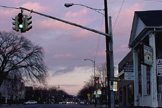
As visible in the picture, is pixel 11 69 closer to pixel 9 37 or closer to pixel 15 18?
pixel 9 37

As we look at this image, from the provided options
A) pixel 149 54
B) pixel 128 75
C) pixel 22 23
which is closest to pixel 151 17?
pixel 149 54

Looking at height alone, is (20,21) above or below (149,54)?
above

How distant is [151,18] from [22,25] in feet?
38.4

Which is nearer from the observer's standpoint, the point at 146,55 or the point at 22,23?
the point at 22,23

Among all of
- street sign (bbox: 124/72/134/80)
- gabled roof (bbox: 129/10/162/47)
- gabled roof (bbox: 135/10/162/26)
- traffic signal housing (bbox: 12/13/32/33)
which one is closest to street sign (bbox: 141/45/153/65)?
street sign (bbox: 124/72/134/80)

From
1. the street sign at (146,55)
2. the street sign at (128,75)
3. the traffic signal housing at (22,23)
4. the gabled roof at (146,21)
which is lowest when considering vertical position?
the street sign at (128,75)

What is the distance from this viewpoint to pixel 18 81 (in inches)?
2212

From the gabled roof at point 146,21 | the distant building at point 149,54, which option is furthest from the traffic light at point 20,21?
the gabled roof at point 146,21

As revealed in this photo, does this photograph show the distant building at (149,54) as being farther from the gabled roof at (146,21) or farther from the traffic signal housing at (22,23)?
the traffic signal housing at (22,23)

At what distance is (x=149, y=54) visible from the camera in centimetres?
1905

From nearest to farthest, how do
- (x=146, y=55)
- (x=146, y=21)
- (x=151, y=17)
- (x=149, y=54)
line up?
(x=146, y=55)
(x=149, y=54)
(x=146, y=21)
(x=151, y=17)

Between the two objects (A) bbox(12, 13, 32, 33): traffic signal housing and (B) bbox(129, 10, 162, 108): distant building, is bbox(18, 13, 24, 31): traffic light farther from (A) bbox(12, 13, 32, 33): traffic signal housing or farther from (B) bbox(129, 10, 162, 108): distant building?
(B) bbox(129, 10, 162, 108): distant building

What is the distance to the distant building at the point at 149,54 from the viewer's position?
62.3 ft

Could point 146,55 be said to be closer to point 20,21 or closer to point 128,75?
point 128,75
